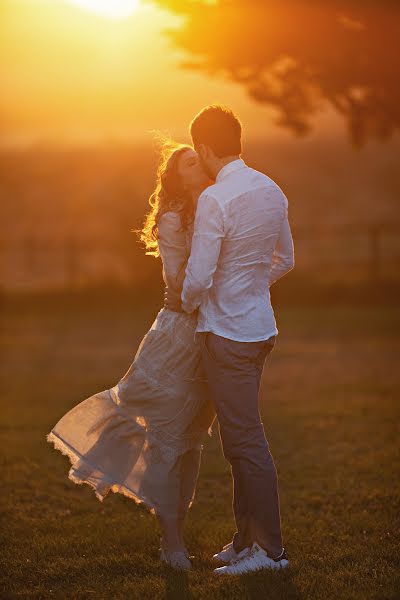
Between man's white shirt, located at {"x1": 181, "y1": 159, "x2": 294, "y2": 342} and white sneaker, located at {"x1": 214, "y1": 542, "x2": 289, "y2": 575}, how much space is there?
108 cm

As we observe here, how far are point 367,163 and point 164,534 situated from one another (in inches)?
2263

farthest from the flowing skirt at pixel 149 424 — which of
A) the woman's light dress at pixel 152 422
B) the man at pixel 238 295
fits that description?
the man at pixel 238 295

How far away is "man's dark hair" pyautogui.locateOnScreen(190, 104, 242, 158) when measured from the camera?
4.14 m

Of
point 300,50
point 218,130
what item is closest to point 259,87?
point 300,50

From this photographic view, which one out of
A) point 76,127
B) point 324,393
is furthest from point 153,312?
point 76,127

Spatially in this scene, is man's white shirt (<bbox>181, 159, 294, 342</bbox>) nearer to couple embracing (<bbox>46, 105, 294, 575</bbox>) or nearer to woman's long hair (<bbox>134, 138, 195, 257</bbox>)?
couple embracing (<bbox>46, 105, 294, 575</bbox>)

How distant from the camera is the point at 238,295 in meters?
4.26

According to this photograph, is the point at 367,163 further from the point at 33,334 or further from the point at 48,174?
the point at 33,334

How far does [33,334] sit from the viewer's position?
15047 mm

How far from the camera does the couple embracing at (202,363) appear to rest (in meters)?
4.19

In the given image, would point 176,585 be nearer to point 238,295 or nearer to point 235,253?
point 238,295

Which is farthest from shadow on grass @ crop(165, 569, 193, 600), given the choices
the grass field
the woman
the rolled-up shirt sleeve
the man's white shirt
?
the rolled-up shirt sleeve

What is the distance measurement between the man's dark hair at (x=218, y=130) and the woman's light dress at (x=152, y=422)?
1.58 feet

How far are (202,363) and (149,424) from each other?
446mm
